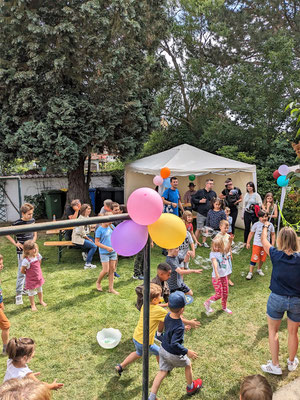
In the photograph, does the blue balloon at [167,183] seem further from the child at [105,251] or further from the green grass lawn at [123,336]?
the child at [105,251]

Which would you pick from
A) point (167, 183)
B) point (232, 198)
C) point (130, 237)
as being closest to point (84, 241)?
point (167, 183)

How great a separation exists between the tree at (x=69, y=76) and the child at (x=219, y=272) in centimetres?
686

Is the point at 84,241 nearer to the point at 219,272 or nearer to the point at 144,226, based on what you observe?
the point at 219,272

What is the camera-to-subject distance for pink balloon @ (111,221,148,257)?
2.08 meters

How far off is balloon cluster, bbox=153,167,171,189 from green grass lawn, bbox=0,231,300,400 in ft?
10.8

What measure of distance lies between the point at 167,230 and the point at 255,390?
1.14m

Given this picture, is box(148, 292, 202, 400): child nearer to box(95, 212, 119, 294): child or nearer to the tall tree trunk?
box(95, 212, 119, 294): child

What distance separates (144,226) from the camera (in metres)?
2.10

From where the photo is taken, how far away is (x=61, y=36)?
9.49 m

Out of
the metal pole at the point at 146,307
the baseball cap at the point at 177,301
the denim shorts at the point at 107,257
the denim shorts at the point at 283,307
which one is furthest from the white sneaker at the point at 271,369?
the denim shorts at the point at 107,257

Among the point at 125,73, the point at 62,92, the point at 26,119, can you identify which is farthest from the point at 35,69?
the point at 125,73

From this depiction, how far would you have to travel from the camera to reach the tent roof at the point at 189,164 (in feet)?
31.3

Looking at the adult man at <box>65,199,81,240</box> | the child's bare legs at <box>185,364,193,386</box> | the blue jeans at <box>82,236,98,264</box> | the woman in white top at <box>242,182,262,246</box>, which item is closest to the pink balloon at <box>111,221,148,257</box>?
the child's bare legs at <box>185,364,193,386</box>

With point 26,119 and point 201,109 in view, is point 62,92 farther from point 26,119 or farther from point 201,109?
point 201,109
